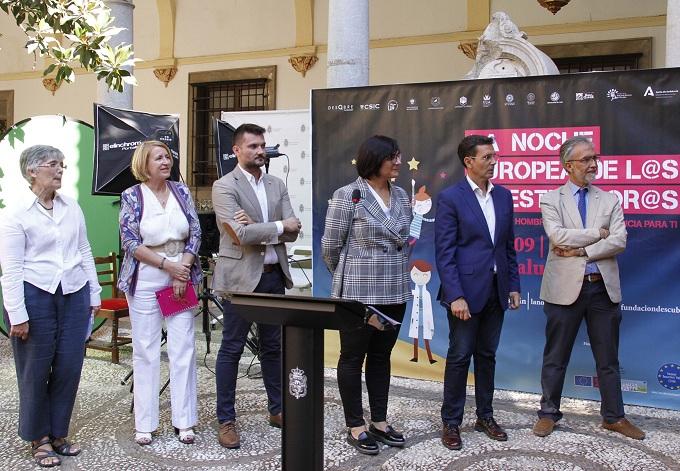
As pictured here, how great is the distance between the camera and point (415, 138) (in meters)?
5.29

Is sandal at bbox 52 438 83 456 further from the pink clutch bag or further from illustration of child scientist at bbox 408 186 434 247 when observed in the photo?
illustration of child scientist at bbox 408 186 434 247

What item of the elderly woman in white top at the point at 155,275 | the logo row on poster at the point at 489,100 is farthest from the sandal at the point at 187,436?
the logo row on poster at the point at 489,100

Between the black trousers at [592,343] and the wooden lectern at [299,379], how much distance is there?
6.02ft

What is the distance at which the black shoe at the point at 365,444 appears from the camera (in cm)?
396

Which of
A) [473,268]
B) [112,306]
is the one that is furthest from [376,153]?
[112,306]

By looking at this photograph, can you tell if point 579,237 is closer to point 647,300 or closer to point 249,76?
point 647,300

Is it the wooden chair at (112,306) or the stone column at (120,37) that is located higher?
the stone column at (120,37)

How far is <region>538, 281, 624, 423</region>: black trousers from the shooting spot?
4289 mm

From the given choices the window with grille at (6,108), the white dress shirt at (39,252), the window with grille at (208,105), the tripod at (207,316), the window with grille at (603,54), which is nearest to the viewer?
the white dress shirt at (39,252)

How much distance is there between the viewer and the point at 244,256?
163 inches

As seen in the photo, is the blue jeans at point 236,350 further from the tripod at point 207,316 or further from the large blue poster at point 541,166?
the large blue poster at point 541,166

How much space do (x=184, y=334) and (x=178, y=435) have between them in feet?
2.02

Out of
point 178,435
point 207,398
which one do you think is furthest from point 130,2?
point 178,435

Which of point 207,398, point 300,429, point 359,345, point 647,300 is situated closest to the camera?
point 300,429
